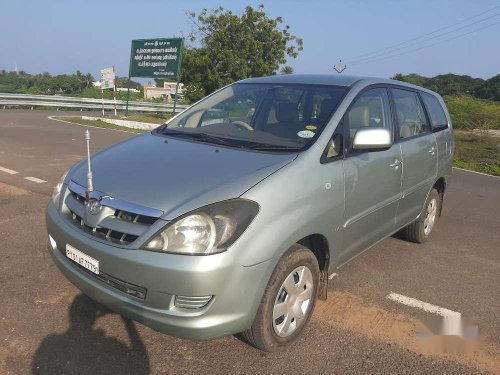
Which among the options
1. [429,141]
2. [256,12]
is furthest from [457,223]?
[256,12]

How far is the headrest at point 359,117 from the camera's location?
10.9ft

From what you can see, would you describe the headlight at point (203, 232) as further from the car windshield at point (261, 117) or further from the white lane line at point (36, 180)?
the white lane line at point (36, 180)

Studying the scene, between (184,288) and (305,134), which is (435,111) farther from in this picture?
(184,288)

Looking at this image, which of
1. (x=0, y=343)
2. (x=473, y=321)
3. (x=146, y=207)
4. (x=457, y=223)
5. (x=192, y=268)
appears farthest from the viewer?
(x=457, y=223)

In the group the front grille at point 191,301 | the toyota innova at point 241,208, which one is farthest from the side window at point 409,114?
the front grille at point 191,301

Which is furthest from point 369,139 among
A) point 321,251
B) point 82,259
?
point 82,259

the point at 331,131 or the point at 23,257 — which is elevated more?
the point at 331,131

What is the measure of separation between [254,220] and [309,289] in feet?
2.58

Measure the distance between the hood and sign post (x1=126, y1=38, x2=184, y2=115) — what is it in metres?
16.4

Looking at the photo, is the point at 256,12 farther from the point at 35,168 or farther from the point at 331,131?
the point at 331,131

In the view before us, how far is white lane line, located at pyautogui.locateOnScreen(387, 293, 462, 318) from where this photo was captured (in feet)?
11.0

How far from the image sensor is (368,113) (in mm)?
3584

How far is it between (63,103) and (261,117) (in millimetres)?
26776

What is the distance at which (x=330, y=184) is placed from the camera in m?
2.88
